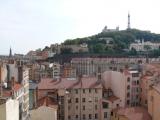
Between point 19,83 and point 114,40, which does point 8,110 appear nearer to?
point 19,83

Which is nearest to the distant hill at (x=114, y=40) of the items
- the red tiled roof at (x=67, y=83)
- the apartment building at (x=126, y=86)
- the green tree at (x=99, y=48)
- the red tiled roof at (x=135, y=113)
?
the green tree at (x=99, y=48)

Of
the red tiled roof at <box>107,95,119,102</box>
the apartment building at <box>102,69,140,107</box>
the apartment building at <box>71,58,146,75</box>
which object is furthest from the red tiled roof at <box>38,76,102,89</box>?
the apartment building at <box>71,58,146,75</box>

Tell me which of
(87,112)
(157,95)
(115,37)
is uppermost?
(115,37)

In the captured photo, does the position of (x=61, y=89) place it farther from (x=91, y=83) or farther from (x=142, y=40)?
(x=142, y=40)

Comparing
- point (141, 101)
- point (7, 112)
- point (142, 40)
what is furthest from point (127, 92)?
point (142, 40)

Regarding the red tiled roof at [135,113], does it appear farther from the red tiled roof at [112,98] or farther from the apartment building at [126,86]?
the apartment building at [126,86]

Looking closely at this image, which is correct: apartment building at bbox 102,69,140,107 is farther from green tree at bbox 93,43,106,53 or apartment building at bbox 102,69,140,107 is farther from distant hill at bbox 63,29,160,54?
green tree at bbox 93,43,106,53

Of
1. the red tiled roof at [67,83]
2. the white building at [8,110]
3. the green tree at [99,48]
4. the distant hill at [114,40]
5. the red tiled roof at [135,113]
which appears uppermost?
the distant hill at [114,40]
